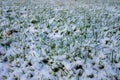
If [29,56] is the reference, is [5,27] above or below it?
above

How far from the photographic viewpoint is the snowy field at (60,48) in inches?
212

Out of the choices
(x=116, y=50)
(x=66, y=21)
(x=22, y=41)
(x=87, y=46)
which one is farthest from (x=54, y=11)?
(x=116, y=50)

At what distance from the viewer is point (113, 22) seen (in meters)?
8.66

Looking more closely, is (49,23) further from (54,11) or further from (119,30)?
(119,30)

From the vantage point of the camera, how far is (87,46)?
660cm

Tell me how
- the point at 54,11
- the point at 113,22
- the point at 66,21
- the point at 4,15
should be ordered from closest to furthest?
the point at 113,22
the point at 66,21
the point at 4,15
the point at 54,11

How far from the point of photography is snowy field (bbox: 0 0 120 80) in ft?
17.7

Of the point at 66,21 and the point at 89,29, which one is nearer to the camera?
the point at 89,29

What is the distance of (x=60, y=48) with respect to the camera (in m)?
6.66

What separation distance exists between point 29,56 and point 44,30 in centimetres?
222

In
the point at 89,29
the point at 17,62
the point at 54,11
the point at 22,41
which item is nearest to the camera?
the point at 17,62

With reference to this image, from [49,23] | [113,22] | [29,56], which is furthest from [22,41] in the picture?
[113,22]

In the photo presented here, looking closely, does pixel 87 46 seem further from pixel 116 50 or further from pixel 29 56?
pixel 29 56

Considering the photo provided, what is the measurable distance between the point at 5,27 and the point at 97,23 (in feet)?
14.2
